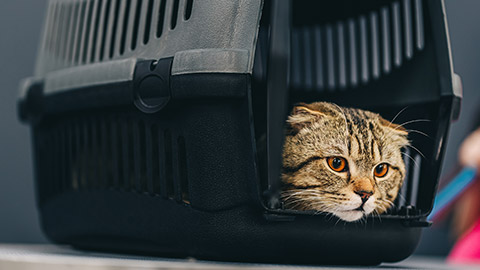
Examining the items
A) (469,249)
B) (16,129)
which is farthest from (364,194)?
(16,129)

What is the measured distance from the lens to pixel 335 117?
0.73 meters

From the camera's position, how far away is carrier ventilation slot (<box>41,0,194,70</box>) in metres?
0.69

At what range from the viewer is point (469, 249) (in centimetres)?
129

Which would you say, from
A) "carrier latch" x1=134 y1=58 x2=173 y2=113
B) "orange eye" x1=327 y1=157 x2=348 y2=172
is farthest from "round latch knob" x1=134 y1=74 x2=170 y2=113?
"orange eye" x1=327 y1=157 x2=348 y2=172

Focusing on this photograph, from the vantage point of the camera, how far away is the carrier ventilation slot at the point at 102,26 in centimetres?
69

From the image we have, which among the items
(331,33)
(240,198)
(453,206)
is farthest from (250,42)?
(453,206)

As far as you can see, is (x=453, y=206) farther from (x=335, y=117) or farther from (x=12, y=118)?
(x=12, y=118)

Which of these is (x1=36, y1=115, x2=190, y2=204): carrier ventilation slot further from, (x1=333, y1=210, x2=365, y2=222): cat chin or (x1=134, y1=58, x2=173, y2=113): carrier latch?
(x1=333, y1=210, x2=365, y2=222): cat chin

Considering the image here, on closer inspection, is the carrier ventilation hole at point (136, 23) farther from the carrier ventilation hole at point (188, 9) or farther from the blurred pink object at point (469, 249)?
the blurred pink object at point (469, 249)

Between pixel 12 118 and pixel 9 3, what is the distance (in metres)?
0.32

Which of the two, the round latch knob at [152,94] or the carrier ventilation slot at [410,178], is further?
the carrier ventilation slot at [410,178]

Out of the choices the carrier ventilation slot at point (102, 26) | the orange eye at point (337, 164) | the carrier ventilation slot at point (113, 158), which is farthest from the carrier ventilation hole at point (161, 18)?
the orange eye at point (337, 164)

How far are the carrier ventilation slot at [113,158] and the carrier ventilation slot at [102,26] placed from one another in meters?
0.10

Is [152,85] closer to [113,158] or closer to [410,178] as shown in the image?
[113,158]
